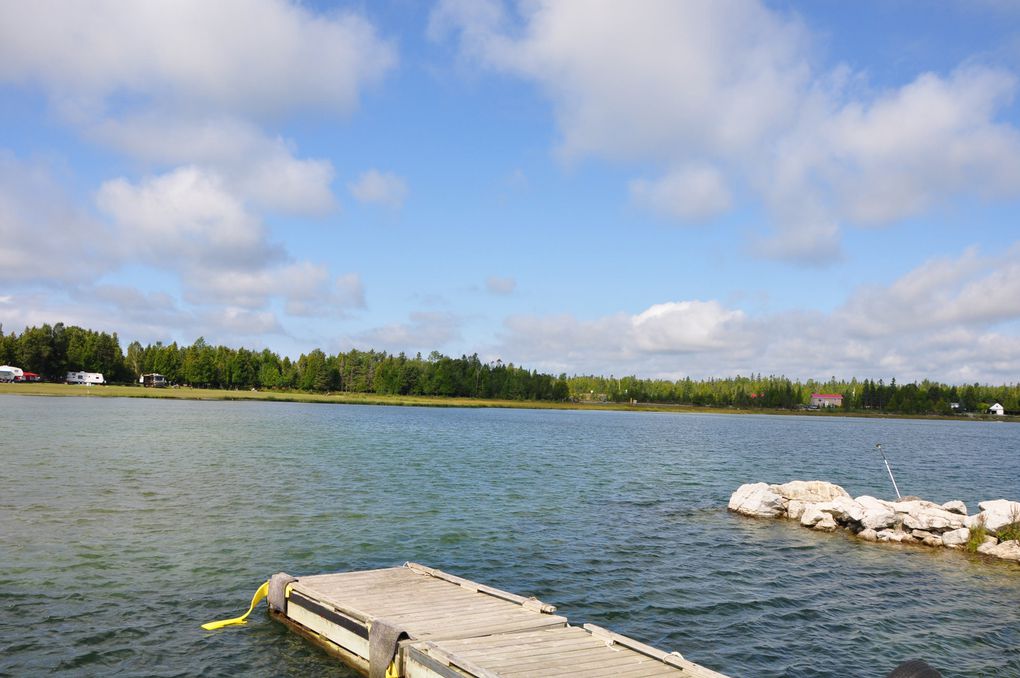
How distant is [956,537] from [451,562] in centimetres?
2263

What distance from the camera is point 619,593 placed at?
789 inches

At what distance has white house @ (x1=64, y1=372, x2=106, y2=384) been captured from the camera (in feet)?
618

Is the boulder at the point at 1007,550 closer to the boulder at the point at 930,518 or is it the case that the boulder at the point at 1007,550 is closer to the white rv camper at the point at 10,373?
the boulder at the point at 930,518

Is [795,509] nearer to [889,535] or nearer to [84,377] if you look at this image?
[889,535]

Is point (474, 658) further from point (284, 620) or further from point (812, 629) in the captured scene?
point (812, 629)

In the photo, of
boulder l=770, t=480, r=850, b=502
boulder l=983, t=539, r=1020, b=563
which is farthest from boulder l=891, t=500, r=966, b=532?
boulder l=770, t=480, r=850, b=502

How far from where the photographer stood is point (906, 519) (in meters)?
31.0

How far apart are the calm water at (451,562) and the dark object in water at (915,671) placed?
19.1 ft

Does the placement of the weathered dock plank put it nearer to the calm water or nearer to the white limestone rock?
the calm water

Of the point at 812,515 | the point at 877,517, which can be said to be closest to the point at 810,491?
the point at 812,515

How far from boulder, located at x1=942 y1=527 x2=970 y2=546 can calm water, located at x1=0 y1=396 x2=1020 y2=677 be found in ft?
6.26

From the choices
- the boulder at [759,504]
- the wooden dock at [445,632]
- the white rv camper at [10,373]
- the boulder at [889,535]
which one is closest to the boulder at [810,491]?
the boulder at [759,504]

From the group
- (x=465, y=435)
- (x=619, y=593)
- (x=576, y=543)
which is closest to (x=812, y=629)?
(x=619, y=593)

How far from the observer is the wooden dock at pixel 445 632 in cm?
1175
